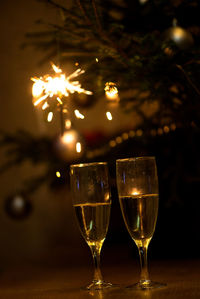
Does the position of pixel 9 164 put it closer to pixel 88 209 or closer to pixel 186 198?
pixel 186 198

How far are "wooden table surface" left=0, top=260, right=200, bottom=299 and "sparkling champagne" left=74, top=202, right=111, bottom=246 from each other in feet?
0.36

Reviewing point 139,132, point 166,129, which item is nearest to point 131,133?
point 139,132

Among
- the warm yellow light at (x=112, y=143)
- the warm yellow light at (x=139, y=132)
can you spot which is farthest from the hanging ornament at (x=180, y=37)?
the warm yellow light at (x=112, y=143)

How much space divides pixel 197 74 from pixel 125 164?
1.38ft

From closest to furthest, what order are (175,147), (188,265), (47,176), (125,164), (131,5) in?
1. (125,164)
2. (188,265)
3. (131,5)
4. (175,147)
5. (47,176)

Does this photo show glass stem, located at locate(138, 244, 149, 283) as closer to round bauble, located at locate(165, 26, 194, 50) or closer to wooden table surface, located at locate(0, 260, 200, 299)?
wooden table surface, located at locate(0, 260, 200, 299)

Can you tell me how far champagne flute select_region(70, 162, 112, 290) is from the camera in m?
1.07

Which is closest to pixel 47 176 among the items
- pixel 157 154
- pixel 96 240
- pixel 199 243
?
pixel 157 154

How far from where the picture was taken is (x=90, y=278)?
1.43 metres

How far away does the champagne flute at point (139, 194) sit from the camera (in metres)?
1.05

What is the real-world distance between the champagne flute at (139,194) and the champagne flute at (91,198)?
0.03 metres

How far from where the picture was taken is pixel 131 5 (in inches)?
69.5

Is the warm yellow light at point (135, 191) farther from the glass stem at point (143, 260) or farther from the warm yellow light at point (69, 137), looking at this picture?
the warm yellow light at point (69, 137)

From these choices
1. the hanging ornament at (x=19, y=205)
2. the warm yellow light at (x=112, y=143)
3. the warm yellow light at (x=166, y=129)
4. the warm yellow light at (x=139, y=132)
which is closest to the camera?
the warm yellow light at (x=166, y=129)
